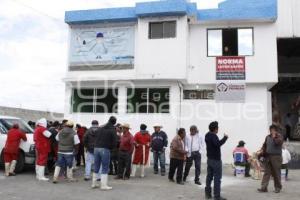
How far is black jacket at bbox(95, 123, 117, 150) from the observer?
11.0 meters

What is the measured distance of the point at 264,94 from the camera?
1947 centimetres

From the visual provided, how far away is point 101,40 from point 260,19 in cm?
778

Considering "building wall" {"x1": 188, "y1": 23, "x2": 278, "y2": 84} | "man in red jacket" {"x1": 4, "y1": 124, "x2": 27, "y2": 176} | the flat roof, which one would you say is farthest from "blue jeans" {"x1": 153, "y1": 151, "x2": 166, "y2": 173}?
the flat roof

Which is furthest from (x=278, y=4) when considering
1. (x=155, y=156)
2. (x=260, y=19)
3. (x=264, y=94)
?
(x=155, y=156)

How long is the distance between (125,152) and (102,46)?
28.2ft

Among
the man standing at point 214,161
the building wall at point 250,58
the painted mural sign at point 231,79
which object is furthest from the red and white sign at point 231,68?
the man standing at point 214,161

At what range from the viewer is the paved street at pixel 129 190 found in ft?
33.0

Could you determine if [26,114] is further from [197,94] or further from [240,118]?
[240,118]

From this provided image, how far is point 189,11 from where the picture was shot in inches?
769

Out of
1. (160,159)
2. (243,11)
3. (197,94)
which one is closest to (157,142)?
(160,159)

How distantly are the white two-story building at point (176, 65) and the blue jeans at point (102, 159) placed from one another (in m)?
8.42

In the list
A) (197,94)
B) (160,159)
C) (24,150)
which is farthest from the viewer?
(197,94)

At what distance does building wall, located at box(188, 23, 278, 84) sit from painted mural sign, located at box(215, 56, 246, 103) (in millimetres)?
240

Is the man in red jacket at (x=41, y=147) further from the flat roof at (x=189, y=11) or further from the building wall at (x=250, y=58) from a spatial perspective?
the building wall at (x=250, y=58)
